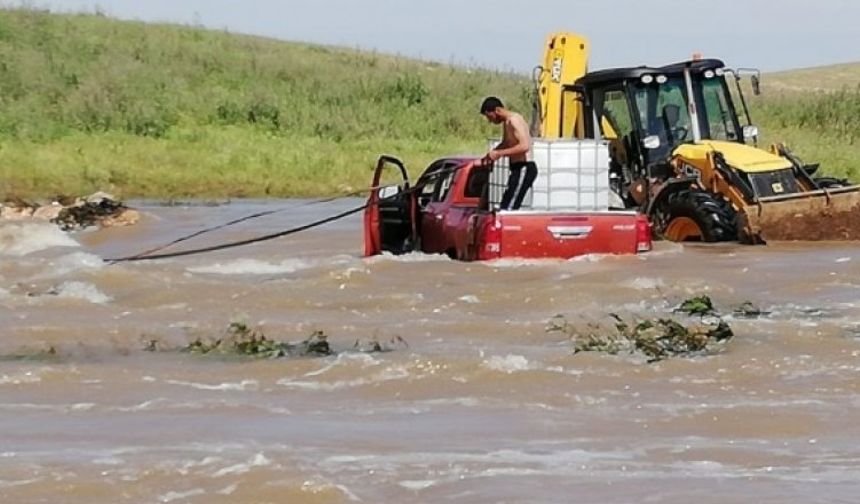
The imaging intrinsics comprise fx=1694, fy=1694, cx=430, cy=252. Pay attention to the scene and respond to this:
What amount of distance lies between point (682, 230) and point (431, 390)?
8.51 metres

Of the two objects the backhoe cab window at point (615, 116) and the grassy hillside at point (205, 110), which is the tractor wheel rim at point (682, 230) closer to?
the backhoe cab window at point (615, 116)

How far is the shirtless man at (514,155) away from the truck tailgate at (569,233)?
0.18m

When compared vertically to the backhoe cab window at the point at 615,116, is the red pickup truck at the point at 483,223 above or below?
below

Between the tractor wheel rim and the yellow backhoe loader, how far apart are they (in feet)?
0.03

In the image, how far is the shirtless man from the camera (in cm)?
1498

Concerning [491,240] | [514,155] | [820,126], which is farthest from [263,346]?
[820,126]

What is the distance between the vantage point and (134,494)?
698cm

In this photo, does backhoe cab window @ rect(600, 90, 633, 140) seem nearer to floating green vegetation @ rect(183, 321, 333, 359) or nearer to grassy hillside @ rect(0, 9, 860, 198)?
floating green vegetation @ rect(183, 321, 333, 359)

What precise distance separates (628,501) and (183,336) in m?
5.58

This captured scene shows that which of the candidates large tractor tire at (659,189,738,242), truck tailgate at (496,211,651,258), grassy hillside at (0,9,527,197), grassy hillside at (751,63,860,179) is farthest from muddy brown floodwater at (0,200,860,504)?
grassy hillside at (0,9,527,197)

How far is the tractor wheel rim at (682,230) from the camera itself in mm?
17312

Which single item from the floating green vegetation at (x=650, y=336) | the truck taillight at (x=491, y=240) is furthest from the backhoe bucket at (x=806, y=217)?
the floating green vegetation at (x=650, y=336)

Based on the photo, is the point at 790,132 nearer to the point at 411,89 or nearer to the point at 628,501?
the point at 411,89

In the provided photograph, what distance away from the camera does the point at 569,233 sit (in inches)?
598
